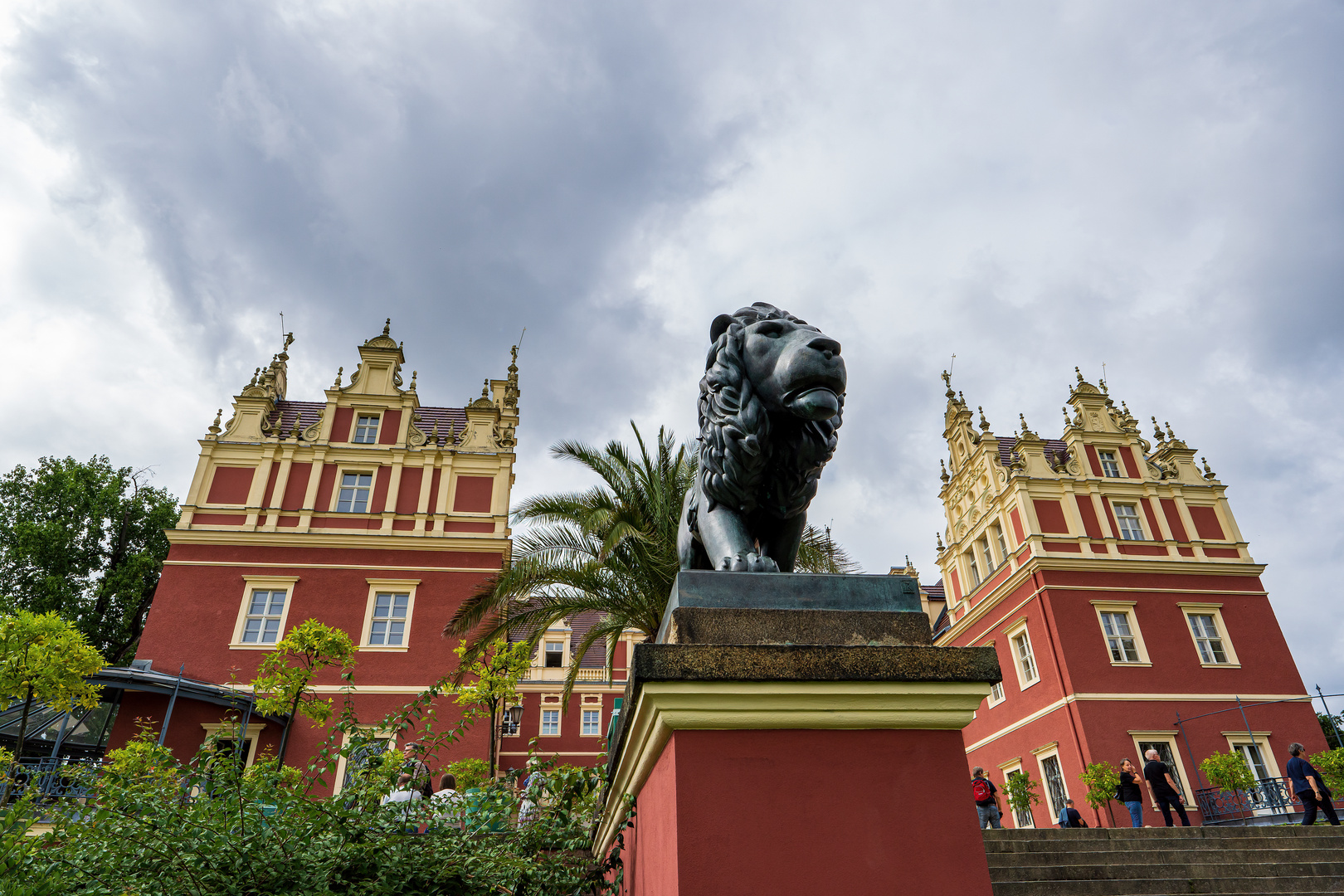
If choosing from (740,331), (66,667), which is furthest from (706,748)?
(66,667)

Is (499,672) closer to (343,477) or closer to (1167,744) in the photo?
(343,477)

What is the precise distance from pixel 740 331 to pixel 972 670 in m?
1.49

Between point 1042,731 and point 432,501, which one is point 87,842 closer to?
point 432,501

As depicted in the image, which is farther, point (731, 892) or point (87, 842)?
point (87, 842)

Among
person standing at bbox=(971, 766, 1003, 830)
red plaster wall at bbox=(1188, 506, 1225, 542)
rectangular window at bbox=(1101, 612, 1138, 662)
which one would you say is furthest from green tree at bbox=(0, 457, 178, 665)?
red plaster wall at bbox=(1188, 506, 1225, 542)

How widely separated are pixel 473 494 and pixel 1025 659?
16.0 m

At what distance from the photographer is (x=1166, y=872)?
7.60m

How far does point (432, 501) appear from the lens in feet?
67.6

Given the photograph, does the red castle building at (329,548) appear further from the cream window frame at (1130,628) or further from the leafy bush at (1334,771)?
the leafy bush at (1334,771)

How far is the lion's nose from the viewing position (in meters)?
2.73

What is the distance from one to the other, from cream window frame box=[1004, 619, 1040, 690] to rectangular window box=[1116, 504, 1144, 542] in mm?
3986

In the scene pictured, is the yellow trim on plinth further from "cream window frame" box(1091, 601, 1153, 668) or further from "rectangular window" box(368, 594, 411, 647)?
"cream window frame" box(1091, 601, 1153, 668)

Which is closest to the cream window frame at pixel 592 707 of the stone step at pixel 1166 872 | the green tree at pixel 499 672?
the green tree at pixel 499 672

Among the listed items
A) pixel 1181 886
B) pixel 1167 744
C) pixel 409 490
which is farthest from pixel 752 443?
pixel 1167 744
